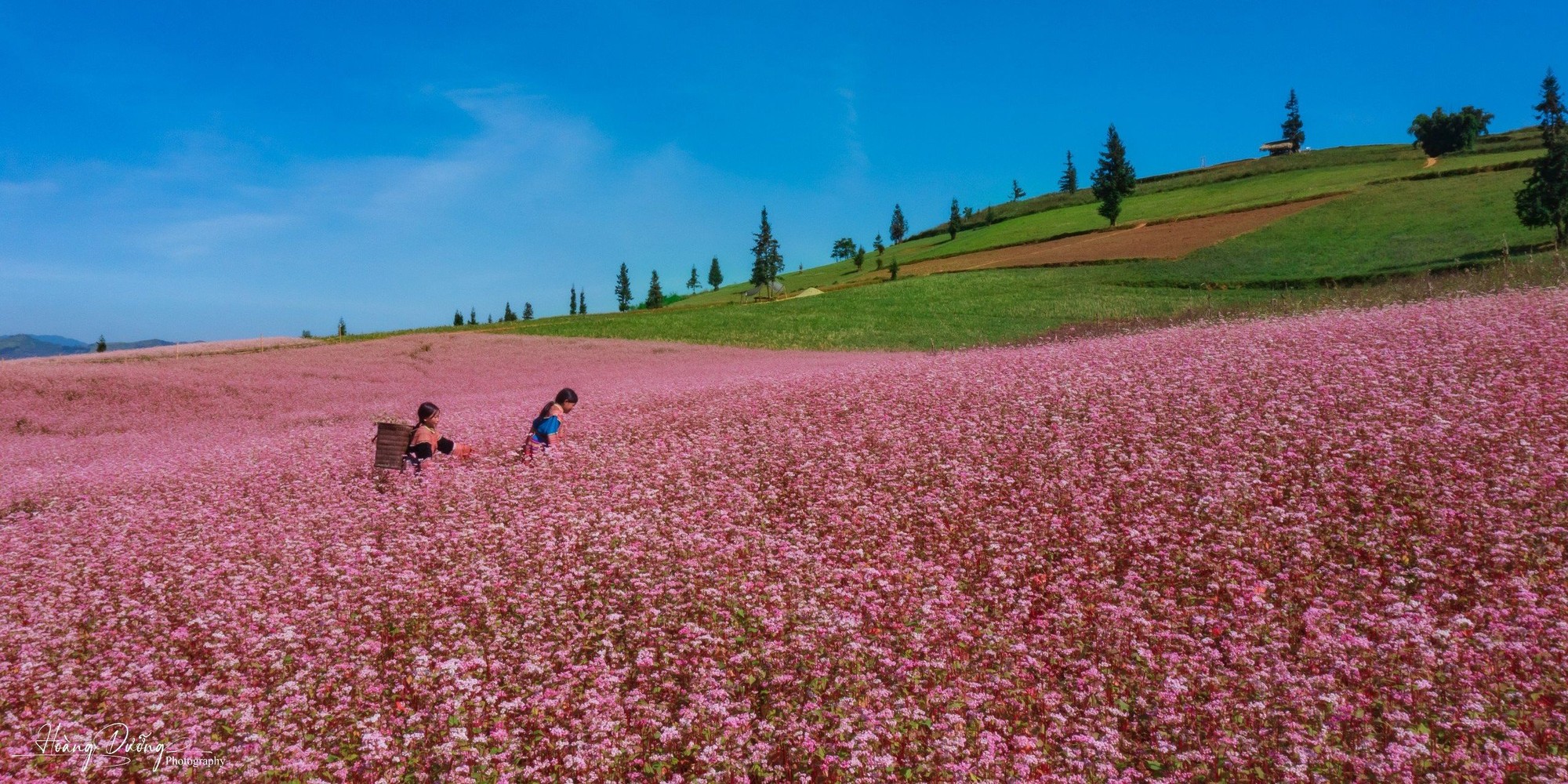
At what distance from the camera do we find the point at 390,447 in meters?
13.7

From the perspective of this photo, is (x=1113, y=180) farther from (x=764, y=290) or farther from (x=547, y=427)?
(x=547, y=427)

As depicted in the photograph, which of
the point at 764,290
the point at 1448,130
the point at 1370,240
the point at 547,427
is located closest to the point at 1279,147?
the point at 1448,130

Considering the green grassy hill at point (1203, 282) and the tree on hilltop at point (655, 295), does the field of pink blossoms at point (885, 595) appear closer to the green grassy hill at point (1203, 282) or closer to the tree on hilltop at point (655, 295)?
the green grassy hill at point (1203, 282)

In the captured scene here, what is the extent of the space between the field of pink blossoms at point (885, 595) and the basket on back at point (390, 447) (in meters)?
0.78

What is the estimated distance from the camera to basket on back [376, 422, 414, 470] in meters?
13.7

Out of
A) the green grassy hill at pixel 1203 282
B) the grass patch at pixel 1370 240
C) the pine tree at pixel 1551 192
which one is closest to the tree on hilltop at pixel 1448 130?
the green grassy hill at pixel 1203 282

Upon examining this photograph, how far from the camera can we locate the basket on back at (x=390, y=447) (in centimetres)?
1369

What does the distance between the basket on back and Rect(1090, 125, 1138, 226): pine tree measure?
9733 cm

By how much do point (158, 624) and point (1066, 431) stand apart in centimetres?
1232

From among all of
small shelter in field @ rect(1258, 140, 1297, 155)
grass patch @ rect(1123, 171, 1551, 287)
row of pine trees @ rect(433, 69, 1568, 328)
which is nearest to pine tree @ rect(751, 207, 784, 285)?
row of pine trees @ rect(433, 69, 1568, 328)

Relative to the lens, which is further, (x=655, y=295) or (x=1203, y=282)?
(x=655, y=295)

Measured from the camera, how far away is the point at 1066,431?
506 inches

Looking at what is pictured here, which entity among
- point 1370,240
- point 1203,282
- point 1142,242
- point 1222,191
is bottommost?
point 1203,282

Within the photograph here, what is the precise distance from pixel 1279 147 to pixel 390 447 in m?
221
